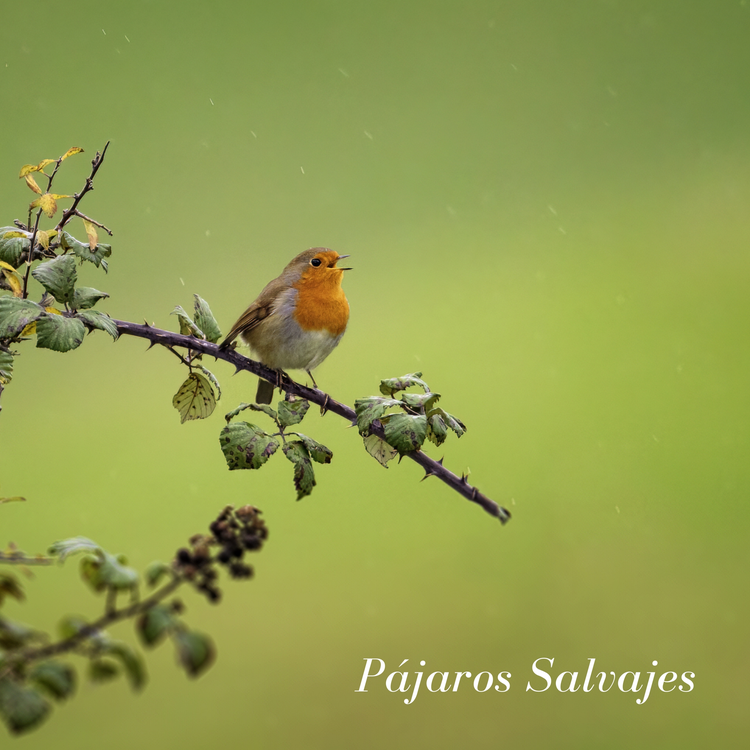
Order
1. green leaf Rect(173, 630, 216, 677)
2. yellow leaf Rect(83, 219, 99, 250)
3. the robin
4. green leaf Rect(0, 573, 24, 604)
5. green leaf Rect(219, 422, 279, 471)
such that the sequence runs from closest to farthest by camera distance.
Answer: green leaf Rect(173, 630, 216, 677) < green leaf Rect(0, 573, 24, 604) < green leaf Rect(219, 422, 279, 471) < yellow leaf Rect(83, 219, 99, 250) < the robin

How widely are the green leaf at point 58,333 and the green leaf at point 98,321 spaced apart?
26 mm

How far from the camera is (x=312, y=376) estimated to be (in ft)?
6.92

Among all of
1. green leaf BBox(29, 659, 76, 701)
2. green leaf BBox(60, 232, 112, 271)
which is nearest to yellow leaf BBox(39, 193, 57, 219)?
green leaf BBox(60, 232, 112, 271)

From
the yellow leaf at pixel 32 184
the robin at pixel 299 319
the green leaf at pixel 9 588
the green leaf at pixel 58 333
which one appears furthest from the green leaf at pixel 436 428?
the robin at pixel 299 319

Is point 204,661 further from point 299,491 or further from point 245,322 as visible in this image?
point 245,322

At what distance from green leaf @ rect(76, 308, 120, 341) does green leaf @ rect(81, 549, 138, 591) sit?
0.37m

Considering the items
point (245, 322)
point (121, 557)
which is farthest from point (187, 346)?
point (245, 322)

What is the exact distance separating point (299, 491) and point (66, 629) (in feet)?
1.41

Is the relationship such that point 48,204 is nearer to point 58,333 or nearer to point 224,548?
point 58,333

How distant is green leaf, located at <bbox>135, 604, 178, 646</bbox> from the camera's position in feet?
1.71

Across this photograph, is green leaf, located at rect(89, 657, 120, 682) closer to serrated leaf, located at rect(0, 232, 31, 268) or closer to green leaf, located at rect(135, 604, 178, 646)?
green leaf, located at rect(135, 604, 178, 646)

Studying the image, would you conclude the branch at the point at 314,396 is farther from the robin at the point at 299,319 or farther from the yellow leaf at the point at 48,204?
the robin at the point at 299,319

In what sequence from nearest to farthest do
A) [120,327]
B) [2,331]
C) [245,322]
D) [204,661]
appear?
[204,661] → [2,331] → [120,327] → [245,322]

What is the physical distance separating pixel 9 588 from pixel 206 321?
603 millimetres
